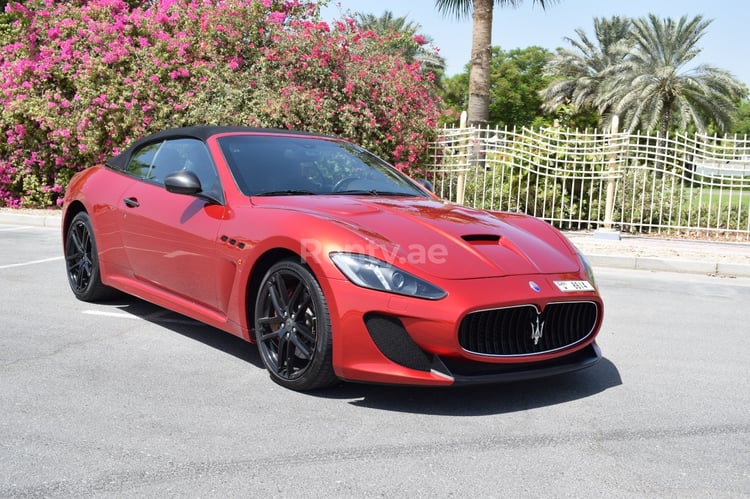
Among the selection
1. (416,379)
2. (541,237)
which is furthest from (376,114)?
(416,379)

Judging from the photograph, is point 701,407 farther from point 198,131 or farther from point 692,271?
point 692,271

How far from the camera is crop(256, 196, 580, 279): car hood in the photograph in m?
3.71

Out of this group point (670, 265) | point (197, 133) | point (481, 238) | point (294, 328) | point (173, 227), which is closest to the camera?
point (294, 328)

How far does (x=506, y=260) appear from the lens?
3898 millimetres

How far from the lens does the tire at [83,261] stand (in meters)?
5.92

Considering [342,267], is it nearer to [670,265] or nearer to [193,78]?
[670,265]

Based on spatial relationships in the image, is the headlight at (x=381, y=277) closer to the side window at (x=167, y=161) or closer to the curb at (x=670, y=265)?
the side window at (x=167, y=161)

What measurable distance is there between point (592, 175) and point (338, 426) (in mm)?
11045

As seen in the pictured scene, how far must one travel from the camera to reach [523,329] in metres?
3.74

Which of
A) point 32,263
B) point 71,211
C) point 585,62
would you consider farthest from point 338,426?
point 585,62

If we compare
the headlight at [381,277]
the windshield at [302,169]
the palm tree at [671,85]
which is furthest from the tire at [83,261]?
the palm tree at [671,85]

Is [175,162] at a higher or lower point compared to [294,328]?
higher

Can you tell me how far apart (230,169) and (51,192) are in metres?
13.4

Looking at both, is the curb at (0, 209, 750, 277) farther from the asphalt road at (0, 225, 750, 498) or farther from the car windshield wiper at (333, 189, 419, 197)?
the car windshield wiper at (333, 189, 419, 197)
